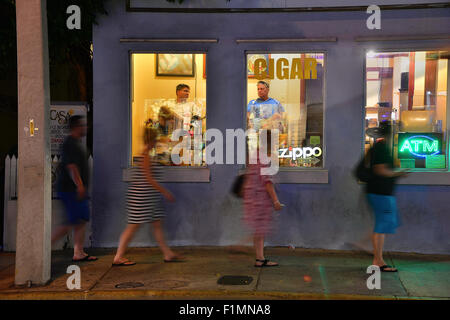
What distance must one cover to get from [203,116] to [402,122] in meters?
3.40

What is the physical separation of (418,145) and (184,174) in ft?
13.1

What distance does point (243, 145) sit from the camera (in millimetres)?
9422

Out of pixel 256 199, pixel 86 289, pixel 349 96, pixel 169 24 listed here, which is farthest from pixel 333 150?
pixel 86 289

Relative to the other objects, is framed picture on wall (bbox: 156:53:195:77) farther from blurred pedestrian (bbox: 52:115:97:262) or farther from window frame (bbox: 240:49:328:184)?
blurred pedestrian (bbox: 52:115:97:262)

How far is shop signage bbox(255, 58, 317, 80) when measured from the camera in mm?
9336

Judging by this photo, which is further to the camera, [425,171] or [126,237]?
[425,171]

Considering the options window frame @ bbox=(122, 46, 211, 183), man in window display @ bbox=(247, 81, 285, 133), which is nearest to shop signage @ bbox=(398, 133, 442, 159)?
man in window display @ bbox=(247, 81, 285, 133)

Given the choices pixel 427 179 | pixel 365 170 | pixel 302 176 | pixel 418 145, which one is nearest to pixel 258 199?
pixel 365 170

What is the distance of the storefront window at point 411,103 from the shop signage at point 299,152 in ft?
2.79

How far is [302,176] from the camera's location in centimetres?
925

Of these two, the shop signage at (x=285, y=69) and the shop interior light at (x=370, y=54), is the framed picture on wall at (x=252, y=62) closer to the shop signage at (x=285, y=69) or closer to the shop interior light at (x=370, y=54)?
the shop signage at (x=285, y=69)

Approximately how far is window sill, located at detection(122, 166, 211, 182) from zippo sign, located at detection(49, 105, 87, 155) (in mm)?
1252

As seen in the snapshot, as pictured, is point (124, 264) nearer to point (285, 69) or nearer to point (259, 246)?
point (259, 246)

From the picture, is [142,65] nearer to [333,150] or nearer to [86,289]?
[333,150]
